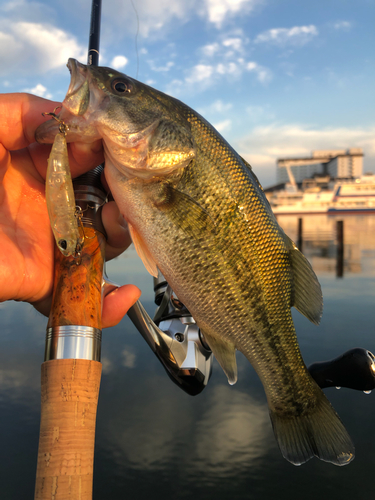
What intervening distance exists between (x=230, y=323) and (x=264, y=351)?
0.90 ft

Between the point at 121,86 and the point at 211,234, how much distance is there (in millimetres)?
834

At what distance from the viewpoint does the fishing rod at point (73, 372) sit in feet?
Result: 3.90

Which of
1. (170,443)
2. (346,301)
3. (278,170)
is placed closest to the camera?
(170,443)

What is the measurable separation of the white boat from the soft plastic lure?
52502mm

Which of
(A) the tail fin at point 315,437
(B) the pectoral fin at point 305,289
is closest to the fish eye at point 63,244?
(B) the pectoral fin at point 305,289

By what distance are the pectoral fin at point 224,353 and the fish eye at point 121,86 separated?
50.4 inches

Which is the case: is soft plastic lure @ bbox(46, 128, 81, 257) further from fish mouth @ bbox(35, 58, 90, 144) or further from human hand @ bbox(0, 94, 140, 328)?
human hand @ bbox(0, 94, 140, 328)

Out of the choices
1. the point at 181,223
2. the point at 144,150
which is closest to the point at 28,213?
the point at 144,150

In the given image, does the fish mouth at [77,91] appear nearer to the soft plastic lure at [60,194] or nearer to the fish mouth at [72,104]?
the fish mouth at [72,104]

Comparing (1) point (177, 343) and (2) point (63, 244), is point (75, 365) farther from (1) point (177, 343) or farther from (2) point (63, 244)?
(1) point (177, 343)

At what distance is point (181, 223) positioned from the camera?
5.11 ft

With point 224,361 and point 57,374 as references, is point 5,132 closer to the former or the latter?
point 57,374

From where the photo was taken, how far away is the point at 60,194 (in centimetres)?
130

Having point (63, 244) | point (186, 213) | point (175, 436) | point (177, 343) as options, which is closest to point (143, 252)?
point (186, 213)
